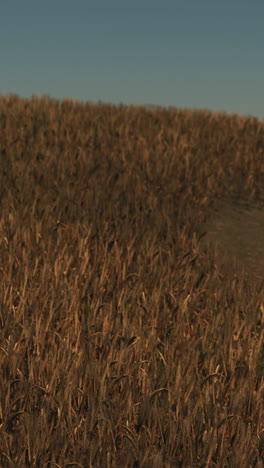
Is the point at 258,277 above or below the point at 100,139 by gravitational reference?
below

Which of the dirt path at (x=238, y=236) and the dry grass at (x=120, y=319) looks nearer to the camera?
the dry grass at (x=120, y=319)

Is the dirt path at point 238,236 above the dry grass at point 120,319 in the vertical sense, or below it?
below

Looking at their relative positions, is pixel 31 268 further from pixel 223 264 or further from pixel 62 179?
pixel 62 179

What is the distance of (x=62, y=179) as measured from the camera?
19.2ft

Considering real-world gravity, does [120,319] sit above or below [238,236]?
above

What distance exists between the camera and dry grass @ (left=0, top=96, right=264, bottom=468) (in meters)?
2.10

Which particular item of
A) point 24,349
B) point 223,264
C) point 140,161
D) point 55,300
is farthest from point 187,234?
point 24,349

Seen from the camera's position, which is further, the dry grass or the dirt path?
the dirt path

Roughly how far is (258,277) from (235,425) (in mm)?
2622

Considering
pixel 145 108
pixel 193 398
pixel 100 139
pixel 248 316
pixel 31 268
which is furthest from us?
pixel 145 108

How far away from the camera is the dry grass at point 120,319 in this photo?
210 cm

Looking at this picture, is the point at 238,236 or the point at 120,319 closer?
the point at 120,319

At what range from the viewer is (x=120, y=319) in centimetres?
314

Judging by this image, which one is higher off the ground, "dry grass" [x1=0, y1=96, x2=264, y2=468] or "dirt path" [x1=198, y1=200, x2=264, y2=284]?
"dry grass" [x1=0, y1=96, x2=264, y2=468]
